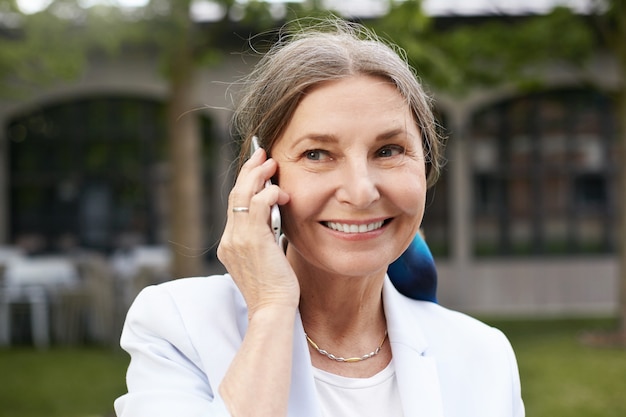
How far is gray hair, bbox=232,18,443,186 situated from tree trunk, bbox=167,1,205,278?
733 cm

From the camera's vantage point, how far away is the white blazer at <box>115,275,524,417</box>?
1.51 metres

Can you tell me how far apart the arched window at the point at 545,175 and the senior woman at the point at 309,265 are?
1259cm

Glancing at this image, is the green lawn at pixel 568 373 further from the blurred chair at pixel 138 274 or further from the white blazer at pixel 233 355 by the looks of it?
the white blazer at pixel 233 355

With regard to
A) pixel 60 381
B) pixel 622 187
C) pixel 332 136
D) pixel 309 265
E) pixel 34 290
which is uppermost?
pixel 332 136

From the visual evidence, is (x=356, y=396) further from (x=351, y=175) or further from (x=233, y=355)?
(x=351, y=175)

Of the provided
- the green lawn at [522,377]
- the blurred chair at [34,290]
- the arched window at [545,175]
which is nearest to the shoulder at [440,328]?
the green lawn at [522,377]

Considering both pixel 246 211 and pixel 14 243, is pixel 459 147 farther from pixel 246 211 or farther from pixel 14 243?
pixel 246 211

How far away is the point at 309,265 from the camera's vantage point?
172 centimetres

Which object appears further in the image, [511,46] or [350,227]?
[511,46]

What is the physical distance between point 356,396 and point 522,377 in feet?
23.8

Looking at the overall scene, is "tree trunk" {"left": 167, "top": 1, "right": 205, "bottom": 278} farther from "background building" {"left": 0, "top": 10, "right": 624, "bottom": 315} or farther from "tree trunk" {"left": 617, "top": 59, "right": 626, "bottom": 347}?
"tree trunk" {"left": 617, "top": 59, "right": 626, "bottom": 347}

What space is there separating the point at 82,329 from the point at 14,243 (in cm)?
335

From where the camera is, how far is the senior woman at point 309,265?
1.51 meters

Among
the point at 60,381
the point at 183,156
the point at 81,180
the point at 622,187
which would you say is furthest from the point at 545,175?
the point at 60,381
